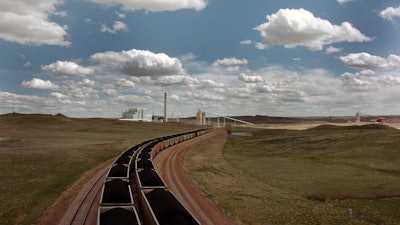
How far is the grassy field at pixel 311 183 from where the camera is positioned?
100ft

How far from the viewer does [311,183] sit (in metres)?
45.4

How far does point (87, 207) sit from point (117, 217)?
38.5ft

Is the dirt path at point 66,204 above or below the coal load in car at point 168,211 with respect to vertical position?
below

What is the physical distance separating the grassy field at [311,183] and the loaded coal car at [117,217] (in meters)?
10.7

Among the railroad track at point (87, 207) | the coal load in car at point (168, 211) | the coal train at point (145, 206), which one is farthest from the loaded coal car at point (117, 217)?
the railroad track at point (87, 207)

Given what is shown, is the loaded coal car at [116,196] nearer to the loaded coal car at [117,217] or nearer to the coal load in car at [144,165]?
the loaded coal car at [117,217]

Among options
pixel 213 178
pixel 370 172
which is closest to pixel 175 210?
pixel 213 178

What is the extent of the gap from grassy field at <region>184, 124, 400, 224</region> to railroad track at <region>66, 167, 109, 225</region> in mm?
10519

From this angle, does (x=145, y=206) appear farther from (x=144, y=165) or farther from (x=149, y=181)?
(x=144, y=165)

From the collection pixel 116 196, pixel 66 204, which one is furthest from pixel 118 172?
pixel 116 196

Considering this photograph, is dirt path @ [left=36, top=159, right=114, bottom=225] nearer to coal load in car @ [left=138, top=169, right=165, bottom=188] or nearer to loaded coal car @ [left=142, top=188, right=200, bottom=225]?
coal load in car @ [left=138, top=169, right=165, bottom=188]

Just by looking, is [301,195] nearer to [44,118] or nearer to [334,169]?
[334,169]

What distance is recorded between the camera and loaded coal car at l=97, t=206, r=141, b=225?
1873 centimetres

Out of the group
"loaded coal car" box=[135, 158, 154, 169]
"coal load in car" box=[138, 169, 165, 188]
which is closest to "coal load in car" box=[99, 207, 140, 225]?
"coal load in car" box=[138, 169, 165, 188]
